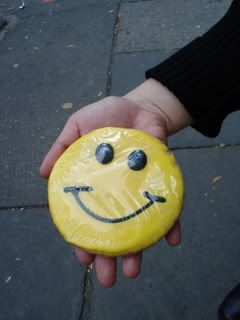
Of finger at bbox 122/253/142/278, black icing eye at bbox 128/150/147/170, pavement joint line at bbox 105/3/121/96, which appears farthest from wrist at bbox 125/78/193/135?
pavement joint line at bbox 105/3/121/96

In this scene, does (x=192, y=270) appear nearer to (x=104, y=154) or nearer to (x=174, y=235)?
(x=174, y=235)

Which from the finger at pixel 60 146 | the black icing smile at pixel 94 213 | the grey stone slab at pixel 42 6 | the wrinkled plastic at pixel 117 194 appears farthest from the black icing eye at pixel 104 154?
the grey stone slab at pixel 42 6

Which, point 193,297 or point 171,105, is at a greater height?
point 171,105

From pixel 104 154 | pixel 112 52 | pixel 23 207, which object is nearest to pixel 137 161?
pixel 104 154

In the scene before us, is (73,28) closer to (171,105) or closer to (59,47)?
(59,47)

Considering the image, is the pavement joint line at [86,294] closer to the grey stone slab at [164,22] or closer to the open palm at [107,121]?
the open palm at [107,121]

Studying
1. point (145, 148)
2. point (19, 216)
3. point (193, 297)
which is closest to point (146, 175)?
point (145, 148)

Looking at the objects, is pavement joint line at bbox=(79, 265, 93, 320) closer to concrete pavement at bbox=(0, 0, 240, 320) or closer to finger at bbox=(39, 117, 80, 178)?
concrete pavement at bbox=(0, 0, 240, 320)
